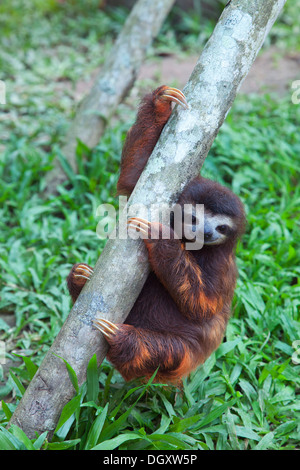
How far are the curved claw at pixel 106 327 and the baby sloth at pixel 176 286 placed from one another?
2 cm

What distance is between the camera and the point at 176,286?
10.1ft

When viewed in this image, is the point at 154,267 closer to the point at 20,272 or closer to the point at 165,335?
the point at 165,335

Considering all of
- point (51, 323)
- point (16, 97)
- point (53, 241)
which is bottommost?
point (51, 323)

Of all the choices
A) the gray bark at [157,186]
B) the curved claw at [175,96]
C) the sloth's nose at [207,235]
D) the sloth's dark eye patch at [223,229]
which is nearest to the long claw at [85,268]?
the gray bark at [157,186]

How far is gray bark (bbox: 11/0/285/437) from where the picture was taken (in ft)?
9.29

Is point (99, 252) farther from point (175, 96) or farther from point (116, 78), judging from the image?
point (116, 78)

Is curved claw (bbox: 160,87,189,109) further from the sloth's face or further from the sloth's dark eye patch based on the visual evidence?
the sloth's dark eye patch

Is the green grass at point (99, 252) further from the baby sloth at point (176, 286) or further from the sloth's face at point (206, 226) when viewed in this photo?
the sloth's face at point (206, 226)

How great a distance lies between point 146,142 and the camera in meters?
3.54

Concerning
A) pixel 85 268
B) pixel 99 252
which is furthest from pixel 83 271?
pixel 99 252

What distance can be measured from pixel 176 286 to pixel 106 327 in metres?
0.54

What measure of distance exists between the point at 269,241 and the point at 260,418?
6.69 ft

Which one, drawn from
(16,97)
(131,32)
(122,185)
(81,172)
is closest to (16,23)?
(16,97)

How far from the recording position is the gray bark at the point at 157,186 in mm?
2830
